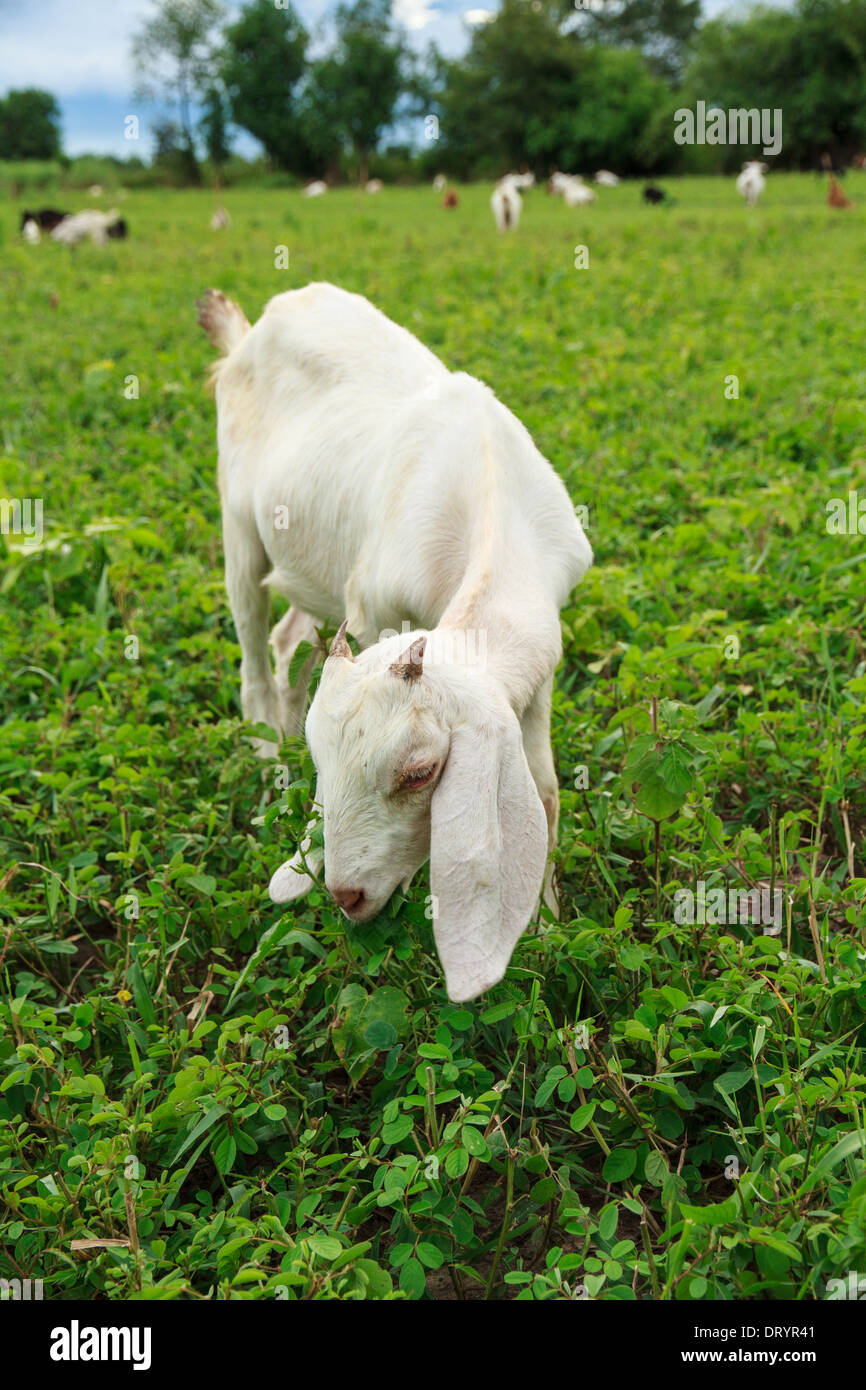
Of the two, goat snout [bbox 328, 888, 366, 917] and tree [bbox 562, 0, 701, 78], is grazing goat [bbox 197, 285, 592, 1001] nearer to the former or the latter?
goat snout [bbox 328, 888, 366, 917]

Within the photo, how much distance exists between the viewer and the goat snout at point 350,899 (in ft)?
7.50

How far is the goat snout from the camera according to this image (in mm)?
2287

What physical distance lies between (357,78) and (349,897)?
49062mm

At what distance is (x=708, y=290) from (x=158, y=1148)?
31.2 feet

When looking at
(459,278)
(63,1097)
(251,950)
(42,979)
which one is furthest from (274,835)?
(459,278)

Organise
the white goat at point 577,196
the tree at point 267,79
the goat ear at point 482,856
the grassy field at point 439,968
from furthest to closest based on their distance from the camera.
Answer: the tree at point 267,79 < the white goat at point 577,196 < the grassy field at point 439,968 < the goat ear at point 482,856

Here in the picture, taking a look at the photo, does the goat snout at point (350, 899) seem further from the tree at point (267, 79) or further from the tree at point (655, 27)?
the tree at point (655, 27)

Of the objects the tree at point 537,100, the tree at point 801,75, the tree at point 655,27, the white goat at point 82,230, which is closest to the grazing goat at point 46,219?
the white goat at point 82,230

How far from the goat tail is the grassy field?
3.32 feet

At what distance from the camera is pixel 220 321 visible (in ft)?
15.6

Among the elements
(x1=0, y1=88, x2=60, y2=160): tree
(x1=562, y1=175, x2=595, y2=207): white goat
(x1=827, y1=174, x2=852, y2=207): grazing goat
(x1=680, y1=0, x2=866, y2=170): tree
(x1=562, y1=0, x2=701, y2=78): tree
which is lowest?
(x1=827, y1=174, x2=852, y2=207): grazing goat

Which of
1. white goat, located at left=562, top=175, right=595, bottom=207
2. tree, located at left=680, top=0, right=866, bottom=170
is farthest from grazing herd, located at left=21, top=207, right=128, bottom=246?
tree, located at left=680, top=0, right=866, bottom=170

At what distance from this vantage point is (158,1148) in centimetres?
256

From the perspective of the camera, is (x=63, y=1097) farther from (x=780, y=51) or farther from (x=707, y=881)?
(x=780, y=51)
